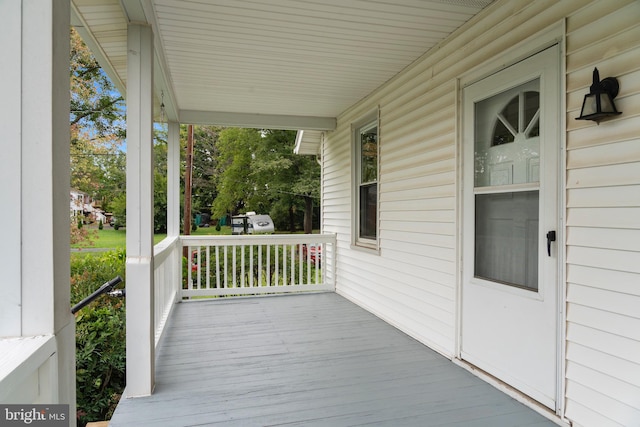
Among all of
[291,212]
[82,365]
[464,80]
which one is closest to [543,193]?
[464,80]

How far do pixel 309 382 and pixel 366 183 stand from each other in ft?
9.64

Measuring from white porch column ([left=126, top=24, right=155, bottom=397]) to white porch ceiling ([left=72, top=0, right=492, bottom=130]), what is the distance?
0.30 metres

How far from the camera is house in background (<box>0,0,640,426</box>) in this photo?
1.01 m

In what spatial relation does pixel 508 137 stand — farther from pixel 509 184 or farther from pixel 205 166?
pixel 205 166

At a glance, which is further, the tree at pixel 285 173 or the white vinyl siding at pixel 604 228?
the tree at pixel 285 173

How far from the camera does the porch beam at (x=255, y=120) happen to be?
5.47 m

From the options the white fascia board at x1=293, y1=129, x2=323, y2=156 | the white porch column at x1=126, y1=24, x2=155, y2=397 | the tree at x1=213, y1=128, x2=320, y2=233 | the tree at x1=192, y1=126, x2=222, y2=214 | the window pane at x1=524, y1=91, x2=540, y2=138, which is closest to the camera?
the window pane at x1=524, y1=91, x2=540, y2=138

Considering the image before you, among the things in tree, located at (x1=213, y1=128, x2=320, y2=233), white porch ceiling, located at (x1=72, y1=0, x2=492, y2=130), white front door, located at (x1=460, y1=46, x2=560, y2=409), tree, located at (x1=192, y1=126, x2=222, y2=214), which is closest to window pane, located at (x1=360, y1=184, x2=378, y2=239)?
white porch ceiling, located at (x1=72, y1=0, x2=492, y2=130)

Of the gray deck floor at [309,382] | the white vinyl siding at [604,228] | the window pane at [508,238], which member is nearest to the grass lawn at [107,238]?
the gray deck floor at [309,382]

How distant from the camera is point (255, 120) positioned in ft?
18.6

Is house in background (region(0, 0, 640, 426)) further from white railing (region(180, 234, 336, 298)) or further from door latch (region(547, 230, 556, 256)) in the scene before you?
white railing (region(180, 234, 336, 298))

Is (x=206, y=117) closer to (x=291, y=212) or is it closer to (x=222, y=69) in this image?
(x=222, y=69)

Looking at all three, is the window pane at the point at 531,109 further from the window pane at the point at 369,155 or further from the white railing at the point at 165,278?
the white railing at the point at 165,278

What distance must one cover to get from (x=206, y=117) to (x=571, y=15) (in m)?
4.49
